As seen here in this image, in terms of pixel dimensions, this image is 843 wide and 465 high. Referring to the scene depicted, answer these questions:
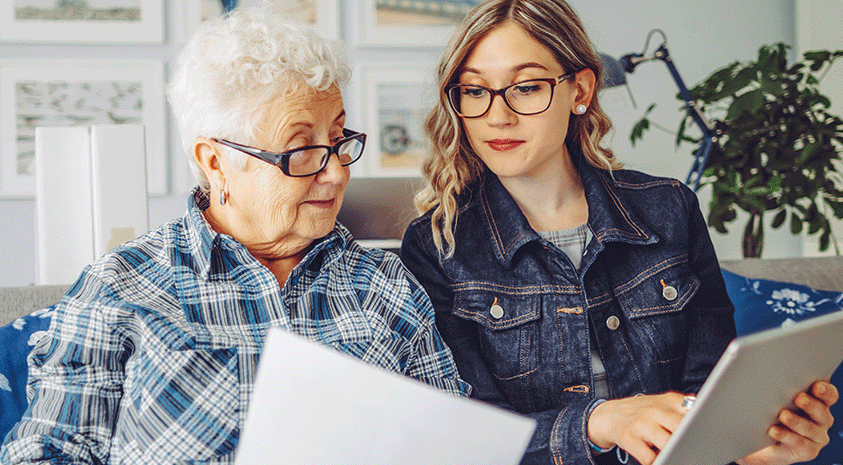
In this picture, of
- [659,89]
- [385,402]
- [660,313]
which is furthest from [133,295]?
[659,89]

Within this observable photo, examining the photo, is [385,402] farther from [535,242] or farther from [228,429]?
[535,242]

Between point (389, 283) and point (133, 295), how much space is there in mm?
405

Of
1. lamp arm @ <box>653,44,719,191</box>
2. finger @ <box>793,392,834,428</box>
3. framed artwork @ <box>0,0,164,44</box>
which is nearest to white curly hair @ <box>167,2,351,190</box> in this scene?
finger @ <box>793,392,834,428</box>

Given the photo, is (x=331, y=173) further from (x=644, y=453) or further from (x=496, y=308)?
(x=644, y=453)

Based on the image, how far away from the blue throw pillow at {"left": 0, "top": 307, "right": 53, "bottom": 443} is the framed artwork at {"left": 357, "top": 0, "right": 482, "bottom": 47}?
2105mm

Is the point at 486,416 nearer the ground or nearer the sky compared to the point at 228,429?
nearer the sky

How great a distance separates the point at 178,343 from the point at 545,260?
26.2 inches

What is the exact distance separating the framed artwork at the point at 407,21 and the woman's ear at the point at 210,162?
2038 millimetres

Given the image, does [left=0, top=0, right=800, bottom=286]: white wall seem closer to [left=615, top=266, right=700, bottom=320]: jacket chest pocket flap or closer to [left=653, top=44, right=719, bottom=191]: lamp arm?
[left=653, top=44, right=719, bottom=191]: lamp arm

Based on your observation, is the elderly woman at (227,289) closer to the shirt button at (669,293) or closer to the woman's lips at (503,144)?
the woman's lips at (503,144)

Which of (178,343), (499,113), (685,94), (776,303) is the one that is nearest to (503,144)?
(499,113)

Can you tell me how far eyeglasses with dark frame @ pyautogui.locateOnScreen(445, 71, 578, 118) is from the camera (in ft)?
3.78

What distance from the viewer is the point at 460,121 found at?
4.11ft

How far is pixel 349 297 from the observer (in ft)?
3.50
